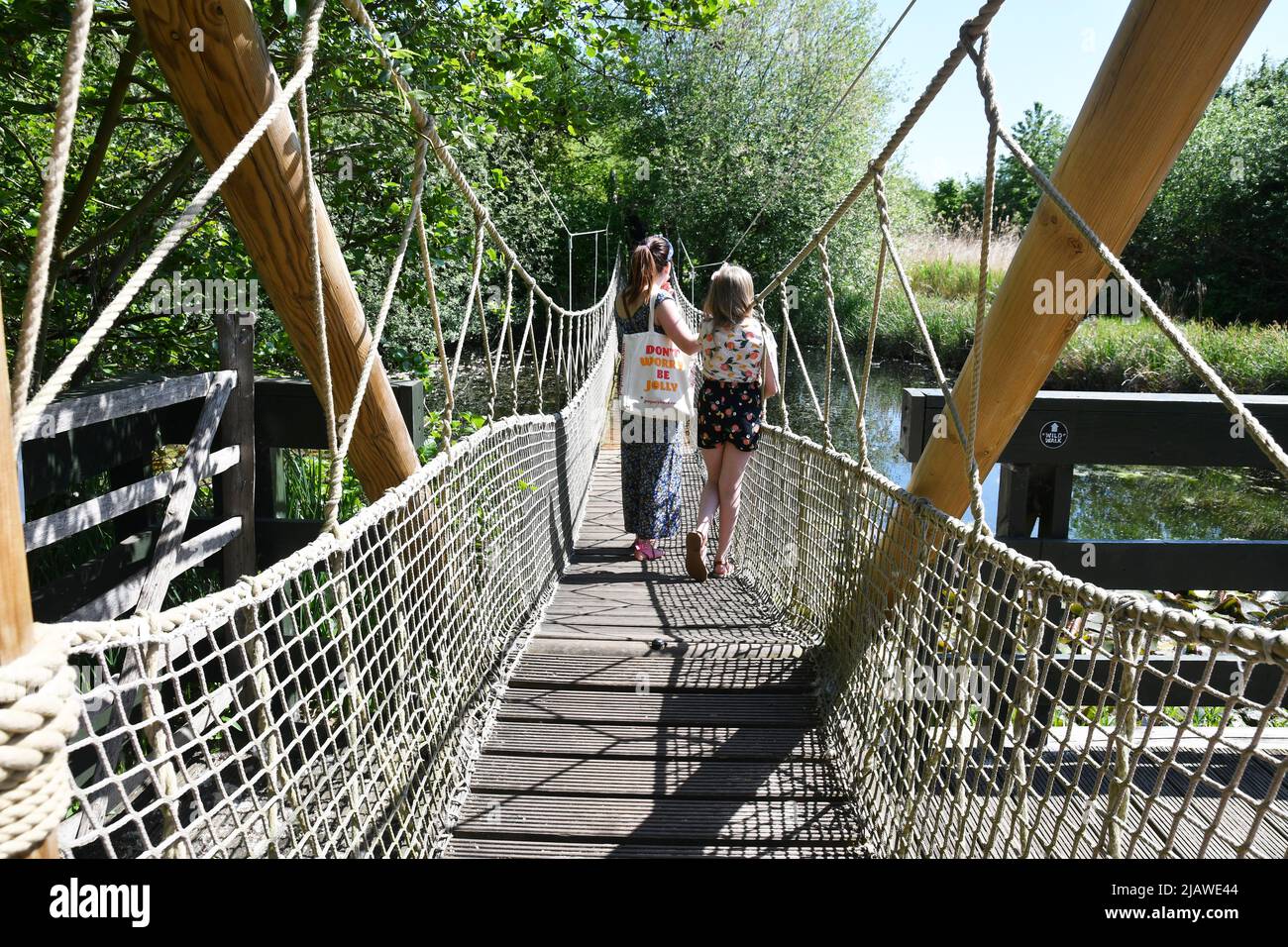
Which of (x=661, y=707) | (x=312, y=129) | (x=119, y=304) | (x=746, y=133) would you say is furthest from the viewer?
(x=746, y=133)

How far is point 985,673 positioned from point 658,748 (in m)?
0.67

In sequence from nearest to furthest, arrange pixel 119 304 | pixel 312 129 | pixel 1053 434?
pixel 119 304 → pixel 1053 434 → pixel 312 129

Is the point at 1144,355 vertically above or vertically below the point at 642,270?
above

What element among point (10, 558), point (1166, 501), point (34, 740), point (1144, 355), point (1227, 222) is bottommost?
point (1166, 501)

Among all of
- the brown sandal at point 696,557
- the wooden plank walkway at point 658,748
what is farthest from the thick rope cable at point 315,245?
the brown sandal at point 696,557

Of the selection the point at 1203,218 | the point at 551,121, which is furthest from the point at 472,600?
the point at 1203,218

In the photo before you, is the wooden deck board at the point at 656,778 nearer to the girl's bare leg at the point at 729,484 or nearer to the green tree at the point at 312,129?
the girl's bare leg at the point at 729,484

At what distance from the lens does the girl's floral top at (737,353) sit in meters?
2.55

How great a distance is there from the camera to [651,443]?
9.73ft

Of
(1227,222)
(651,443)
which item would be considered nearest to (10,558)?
(651,443)

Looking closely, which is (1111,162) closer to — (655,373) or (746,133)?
(655,373)

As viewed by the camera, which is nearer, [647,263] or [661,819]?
[661,819]

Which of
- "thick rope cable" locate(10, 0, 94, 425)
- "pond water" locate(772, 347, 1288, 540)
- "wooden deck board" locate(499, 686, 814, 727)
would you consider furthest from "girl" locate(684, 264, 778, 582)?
"pond water" locate(772, 347, 1288, 540)

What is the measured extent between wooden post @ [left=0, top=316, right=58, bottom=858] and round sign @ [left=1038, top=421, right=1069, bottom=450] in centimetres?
213
